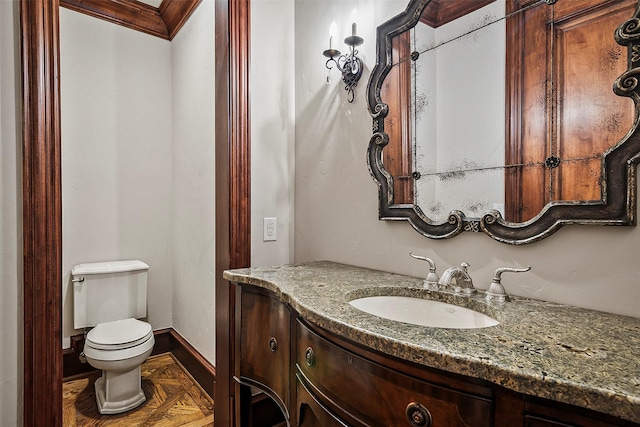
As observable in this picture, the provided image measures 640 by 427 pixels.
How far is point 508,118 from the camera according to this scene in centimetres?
110

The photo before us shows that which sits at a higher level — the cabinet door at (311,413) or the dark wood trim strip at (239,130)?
the dark wood trim strip at (239,130)

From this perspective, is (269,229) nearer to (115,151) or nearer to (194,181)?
(194,181)

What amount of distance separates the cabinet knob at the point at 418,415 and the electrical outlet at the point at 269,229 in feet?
4.10

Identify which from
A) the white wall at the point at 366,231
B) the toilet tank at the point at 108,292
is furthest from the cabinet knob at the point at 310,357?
the toilet tank at the point at 108,292

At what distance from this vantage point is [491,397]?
0.62m

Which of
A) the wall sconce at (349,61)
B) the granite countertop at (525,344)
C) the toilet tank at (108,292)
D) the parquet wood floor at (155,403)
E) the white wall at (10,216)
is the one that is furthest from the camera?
the toilet tank at (108,292)

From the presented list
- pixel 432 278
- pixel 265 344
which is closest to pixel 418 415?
pixel 432 278

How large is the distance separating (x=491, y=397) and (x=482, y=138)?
84 centimetres

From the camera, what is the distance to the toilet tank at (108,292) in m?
2.33

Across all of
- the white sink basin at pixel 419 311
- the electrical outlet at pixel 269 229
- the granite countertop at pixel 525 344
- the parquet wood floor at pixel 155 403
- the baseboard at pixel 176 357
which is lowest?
the parquet wood floor at pixel 155 403

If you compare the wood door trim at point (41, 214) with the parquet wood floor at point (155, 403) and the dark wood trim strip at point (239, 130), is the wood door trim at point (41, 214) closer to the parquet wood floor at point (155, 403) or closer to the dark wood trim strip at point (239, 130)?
the parquet wood floor at point (155, 403)

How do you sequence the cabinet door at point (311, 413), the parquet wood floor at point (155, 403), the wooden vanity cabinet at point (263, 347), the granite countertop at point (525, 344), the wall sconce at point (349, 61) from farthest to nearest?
1. the parquet wood floor at point (155, 403)
2. the wall sconce at point (349, 61)
3. the wooden vanity cabinet at point (263, 347)
4. the cabinet door at point (311, 413)
5. the granite countertop at point (525, 344)

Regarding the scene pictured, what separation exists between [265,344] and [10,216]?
1149 mm

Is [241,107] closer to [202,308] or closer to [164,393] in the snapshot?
[202,308]
